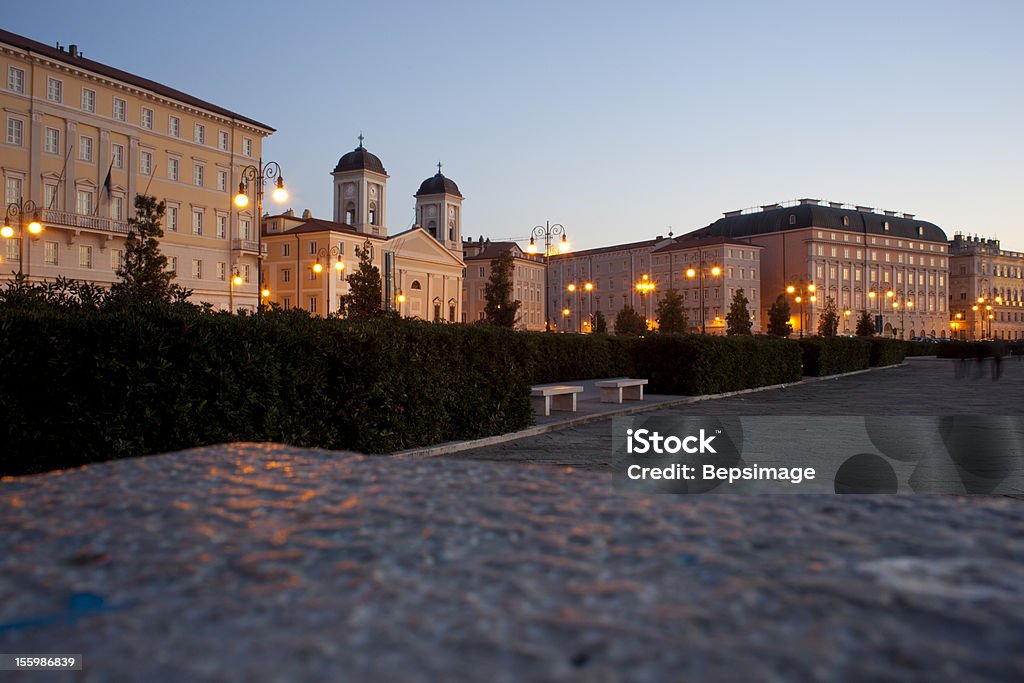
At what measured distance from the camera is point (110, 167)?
5069 centimetres

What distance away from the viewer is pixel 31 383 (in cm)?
768

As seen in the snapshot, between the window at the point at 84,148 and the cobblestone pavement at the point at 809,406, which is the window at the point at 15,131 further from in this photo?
the cobblestone pavement at the point at 809,406

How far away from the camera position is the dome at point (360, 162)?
99.9m

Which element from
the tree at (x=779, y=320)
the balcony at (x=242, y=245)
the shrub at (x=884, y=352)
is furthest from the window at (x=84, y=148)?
the tree at (x=779, y=320)

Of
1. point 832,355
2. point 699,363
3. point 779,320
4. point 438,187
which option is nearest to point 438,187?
point 438,187

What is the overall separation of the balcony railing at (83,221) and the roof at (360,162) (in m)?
Result: 48.0

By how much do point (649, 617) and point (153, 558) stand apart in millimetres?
657

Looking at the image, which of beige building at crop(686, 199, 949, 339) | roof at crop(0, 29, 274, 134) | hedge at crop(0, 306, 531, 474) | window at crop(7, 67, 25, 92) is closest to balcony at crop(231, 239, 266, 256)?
roof at crop(0, 29, 274, 134)

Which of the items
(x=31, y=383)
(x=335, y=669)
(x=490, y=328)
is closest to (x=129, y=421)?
(x=31, y=383)

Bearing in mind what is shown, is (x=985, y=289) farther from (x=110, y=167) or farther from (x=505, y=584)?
(x=505, y=584)

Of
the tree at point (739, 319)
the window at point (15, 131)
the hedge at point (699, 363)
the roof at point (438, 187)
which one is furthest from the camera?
the roof at point (438, 187)

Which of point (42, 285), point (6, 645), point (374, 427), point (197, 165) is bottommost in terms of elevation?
point (374, 427)

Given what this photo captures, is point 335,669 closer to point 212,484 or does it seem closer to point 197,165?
point 212,484

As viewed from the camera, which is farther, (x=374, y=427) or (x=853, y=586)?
(x=374, y=427)
